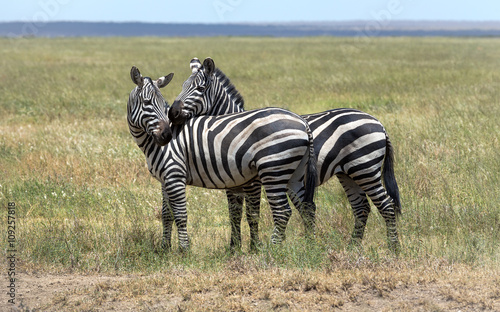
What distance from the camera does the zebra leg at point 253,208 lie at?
6227 millimetres

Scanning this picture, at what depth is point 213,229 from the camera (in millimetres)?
7004


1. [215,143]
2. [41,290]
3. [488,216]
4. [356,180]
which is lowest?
[41,290]

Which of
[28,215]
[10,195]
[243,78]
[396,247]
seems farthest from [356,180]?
[243,78]

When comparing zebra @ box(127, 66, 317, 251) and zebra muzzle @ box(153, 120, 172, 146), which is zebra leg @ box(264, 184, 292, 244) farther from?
zebra muzzle @ box(153, 120, 172, 146)

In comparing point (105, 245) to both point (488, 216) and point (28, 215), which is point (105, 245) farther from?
point (488, 216)

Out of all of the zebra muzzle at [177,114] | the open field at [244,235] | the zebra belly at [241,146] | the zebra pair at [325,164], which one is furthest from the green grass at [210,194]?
the zebra muzzle at [177,114]

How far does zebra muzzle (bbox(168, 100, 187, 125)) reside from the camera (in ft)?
19.8

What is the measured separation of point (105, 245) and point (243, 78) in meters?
19.6

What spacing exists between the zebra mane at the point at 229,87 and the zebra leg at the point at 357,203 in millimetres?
1504

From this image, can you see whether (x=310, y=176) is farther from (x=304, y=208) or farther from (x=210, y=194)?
(x=210, y=194)

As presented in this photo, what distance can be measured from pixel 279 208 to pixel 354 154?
95 cm

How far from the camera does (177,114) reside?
19.9ft

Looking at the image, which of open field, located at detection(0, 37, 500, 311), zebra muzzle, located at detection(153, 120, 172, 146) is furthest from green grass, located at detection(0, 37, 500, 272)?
zebra muzzle, located at detection(153, 120, 172, 146)

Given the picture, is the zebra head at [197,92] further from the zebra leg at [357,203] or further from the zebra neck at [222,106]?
the zebra leg at [357,203]
